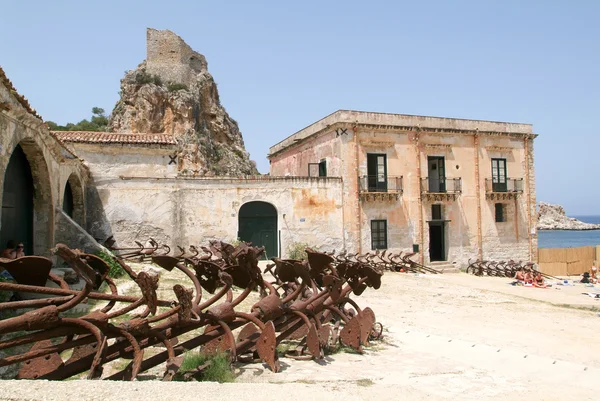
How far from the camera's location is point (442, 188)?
80.1 ft

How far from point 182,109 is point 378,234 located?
84.8 feet

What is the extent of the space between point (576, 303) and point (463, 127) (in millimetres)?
12248

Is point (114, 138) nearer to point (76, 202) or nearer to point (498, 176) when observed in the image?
point (76, 202)

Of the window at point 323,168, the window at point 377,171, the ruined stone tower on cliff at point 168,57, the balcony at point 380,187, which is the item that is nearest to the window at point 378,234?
the balcony at point 380,187

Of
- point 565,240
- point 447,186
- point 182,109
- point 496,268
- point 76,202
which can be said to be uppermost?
point 182,109

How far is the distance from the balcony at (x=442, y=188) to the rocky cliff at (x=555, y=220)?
355 ft

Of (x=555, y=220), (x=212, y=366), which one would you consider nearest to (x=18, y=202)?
(x=212, y=366)

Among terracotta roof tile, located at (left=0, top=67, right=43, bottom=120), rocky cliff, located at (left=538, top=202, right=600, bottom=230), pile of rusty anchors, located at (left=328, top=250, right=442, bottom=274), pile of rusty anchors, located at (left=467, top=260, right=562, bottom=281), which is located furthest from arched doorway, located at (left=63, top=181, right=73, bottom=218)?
rocky cliff, located at (left=538, top=202, right=600, bottom=230)

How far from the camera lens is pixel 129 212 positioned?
1902cm

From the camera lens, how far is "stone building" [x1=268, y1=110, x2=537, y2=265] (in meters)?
22.5

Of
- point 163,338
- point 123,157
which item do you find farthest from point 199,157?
point 163,338

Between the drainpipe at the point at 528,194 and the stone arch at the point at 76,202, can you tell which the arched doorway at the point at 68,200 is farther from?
the drainpipe at the point at 528,194

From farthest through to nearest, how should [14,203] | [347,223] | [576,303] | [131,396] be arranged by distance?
[347,223] → [576,303] → [14,203] → [131,396]

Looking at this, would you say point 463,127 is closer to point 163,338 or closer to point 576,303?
point 576,303
